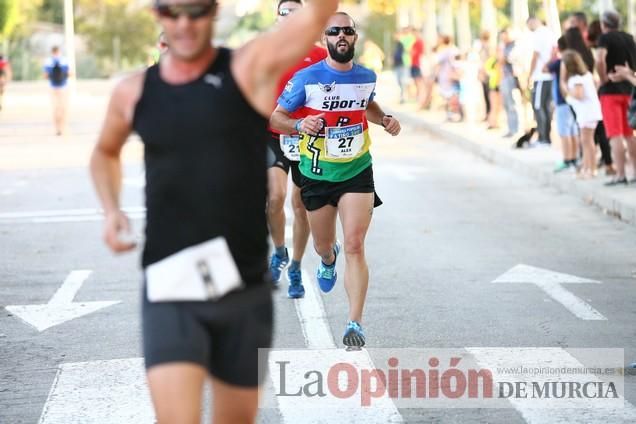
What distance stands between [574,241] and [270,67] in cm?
1002

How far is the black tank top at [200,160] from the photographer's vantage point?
491 centimetres

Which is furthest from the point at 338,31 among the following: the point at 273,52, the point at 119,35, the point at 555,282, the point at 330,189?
the point at 119,35

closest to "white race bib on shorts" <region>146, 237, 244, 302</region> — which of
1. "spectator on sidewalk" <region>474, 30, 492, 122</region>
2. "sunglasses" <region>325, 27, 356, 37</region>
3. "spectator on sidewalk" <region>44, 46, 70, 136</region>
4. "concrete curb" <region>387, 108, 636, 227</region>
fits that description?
"sunglasses" <region>325, 27, 356, 37</region>

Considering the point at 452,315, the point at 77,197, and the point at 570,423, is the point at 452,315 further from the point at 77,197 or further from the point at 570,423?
the point at 77,197

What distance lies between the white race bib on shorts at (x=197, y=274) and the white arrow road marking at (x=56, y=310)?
550cm

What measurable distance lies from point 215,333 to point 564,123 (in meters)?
14.7

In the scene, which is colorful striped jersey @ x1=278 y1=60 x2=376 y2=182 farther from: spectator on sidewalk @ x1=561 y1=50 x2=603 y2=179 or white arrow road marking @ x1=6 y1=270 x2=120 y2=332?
spectator on sidewalk @ x1=561 y1=50 x2=603 y2=179


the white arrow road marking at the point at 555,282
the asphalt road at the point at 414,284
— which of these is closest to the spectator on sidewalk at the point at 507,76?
the asphalt road at the point at 414,284

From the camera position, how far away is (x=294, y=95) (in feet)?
30.8

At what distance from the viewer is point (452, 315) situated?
10367mm

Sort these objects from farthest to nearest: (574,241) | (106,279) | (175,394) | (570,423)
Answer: (574,241)
(106,279)
(570,423)
(175,394)

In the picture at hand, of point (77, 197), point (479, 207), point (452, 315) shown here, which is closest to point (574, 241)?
point (479, 207)

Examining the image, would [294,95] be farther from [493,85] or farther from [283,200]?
[493,85]

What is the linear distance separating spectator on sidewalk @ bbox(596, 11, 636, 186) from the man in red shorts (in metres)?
6.75
